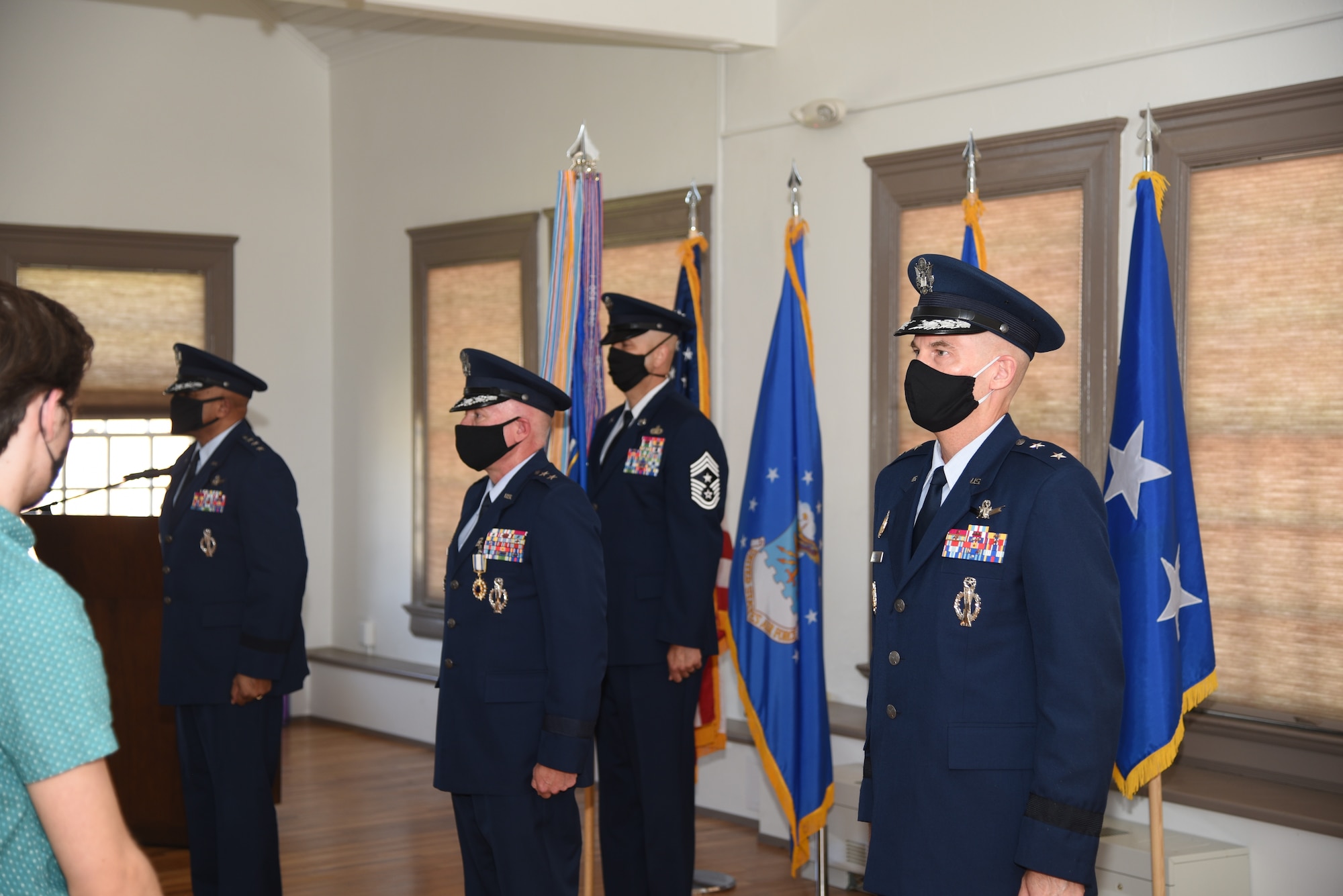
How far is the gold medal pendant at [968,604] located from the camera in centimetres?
208

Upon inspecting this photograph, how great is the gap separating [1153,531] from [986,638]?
4.50 feet

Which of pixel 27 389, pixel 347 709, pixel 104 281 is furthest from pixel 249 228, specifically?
pixel 27 389

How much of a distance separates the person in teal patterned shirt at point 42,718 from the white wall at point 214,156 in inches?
226

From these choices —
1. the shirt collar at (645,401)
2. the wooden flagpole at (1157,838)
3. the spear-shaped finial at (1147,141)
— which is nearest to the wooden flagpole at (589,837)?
the shirt collar at (645,401)

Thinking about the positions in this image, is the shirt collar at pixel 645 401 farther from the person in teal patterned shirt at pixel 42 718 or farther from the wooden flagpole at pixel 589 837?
the person in teal patterned shirt at pixel 42 718

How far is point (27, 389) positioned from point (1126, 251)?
11.4 ft

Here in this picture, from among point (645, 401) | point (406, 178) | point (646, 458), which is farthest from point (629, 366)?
point (406, 178)

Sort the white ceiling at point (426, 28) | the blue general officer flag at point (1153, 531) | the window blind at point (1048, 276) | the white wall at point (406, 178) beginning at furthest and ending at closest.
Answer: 1. the white wall at point (406, 178)
2. the white ceiling at point (426, 28)
3. the window blind at point (1048, 276)
4. the blue general officer flag at point (1153, 531)

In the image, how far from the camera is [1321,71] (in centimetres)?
351

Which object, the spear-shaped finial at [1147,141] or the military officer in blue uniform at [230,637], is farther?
the military officer in blue uniform at [230,637]

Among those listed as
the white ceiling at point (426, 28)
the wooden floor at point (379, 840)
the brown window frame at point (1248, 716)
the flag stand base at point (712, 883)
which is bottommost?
the wooden floor at point (379, 840)

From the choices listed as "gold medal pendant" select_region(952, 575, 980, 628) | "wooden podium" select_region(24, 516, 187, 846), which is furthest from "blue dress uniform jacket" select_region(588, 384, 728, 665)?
"wooden podium" select_region(24, 516, 187, 846)

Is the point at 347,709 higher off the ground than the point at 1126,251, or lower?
lower

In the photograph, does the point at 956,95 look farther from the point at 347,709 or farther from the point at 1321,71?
the point at 347,709
